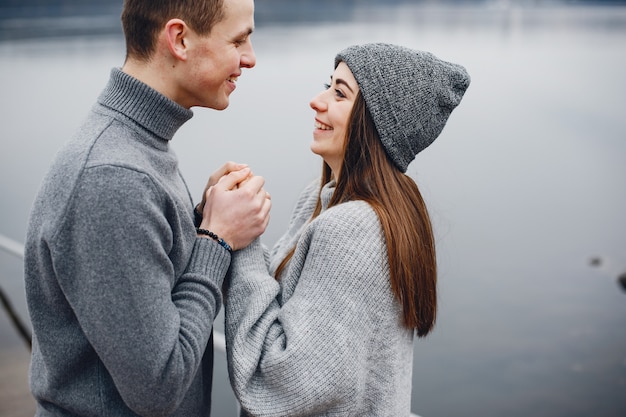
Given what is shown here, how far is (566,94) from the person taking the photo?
1726 inches

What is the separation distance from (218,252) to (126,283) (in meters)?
0.30

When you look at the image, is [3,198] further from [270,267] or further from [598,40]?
[598,40]

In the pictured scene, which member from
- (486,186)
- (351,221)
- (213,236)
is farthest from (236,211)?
(486,186)

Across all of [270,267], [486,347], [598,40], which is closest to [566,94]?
[598,40]

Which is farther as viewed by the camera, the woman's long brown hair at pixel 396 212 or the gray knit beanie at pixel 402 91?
the gray knit beanie at pixel 402 91

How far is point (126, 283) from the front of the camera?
48.5 inches

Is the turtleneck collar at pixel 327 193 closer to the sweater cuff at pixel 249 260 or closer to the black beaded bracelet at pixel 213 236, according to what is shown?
the sweater cuff at pixel 249 260

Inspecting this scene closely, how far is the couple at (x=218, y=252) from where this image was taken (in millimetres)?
1247

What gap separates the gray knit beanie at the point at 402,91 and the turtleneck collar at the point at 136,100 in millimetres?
536

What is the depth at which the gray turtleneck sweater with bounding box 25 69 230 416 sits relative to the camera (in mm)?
1229

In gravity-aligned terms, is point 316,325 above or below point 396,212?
below

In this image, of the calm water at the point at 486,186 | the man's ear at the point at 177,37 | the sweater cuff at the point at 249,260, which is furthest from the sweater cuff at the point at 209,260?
the calm water at the point at 486,186

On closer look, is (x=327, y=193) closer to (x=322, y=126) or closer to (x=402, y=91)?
(x=322, y=126)

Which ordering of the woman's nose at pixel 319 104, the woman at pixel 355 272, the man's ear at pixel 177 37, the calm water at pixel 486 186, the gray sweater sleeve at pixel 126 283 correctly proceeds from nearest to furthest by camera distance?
the gray sweater sleeve at pixel 126 283, the man's ear at pixel 177 37, the woman at pixel 355 272, the woman's nose at pixel 319 104, the calm water at pixel 486 186
